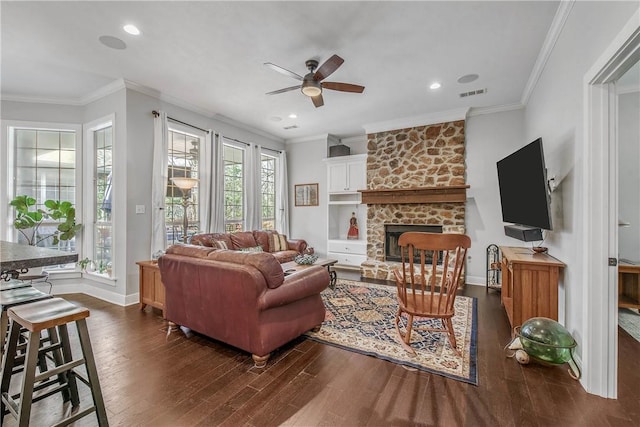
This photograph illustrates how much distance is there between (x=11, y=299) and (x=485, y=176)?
5.71 metres

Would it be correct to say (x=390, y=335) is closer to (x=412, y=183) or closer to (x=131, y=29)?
(x=412, y=183)

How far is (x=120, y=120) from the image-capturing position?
3.88 m

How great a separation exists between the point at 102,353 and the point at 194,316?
2.59ft

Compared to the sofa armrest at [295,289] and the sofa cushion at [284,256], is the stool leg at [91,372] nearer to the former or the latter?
the sofa armrest at [295,289]

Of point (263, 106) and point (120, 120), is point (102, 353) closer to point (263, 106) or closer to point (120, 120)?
point (120, 120)

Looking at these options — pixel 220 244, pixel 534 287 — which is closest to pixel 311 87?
pixel 220 244

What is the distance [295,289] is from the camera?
246cm

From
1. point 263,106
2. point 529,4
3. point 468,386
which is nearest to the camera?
point 468,386

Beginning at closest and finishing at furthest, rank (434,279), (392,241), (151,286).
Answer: (434,279) → (151,286) → (392,241)

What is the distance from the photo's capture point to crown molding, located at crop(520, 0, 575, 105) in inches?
92.9

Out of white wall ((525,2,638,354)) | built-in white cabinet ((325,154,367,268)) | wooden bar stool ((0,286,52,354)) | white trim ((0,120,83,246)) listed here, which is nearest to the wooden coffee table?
built-in white cabinet ((325,154,367,268))

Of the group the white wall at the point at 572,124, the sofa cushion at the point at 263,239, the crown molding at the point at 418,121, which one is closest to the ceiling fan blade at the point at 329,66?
the white wall at the point at 572,124

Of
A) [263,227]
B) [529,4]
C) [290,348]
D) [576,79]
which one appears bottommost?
[290,348]

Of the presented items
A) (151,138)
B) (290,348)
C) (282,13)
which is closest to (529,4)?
(282,13)
